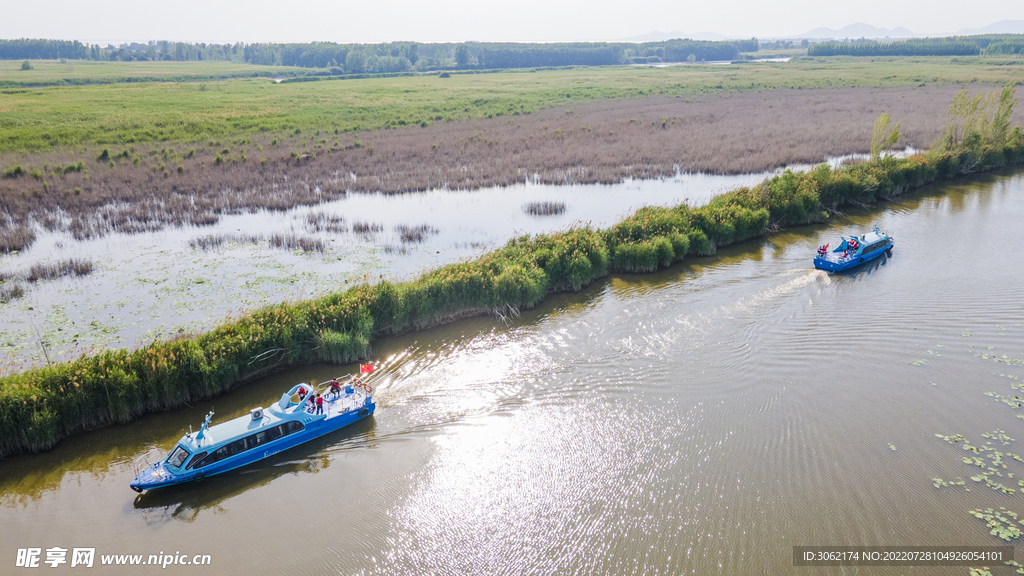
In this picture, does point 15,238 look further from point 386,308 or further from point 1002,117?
point 1002,117

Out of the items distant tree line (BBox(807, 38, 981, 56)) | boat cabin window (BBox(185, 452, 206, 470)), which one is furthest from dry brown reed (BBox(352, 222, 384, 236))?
distant tree line (BBox(807, 38, 981, 56))

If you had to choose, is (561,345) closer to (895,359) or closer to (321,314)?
(321,314)

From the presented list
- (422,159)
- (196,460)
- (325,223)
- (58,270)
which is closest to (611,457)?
(196,460)

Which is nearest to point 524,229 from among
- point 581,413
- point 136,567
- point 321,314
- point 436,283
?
point 436,283

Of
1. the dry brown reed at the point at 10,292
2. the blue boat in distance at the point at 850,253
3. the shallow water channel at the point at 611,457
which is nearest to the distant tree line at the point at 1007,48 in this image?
the blue boat in distance at the point at 850,253

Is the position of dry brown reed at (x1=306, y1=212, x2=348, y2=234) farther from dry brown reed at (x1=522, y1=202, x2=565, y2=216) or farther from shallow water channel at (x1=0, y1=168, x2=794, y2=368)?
dry brown reed at (x1=522, y1=202, x2=565, y2=216)

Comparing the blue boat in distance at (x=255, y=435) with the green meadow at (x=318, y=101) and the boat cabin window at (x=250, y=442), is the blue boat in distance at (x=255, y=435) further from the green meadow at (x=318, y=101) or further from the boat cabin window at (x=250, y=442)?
the green meadow at (x=318, y=101)
